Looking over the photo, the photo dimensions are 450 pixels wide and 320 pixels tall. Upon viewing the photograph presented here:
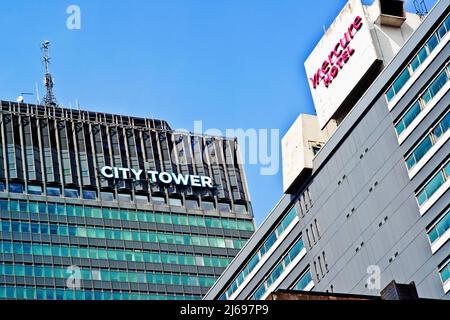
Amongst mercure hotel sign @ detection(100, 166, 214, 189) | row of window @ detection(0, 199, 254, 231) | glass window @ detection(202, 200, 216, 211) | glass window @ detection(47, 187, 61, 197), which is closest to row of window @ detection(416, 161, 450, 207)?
row of window @ detection(0, 199, 254, 231)

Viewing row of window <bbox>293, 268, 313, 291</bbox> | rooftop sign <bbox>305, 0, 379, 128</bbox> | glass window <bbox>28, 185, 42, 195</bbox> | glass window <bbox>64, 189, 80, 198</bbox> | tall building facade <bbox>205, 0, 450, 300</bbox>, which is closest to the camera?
tall building facade <bbox>205, 0, 450, 300</bbox>

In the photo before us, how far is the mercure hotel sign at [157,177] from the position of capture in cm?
16175

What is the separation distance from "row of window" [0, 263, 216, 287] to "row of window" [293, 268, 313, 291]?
6866 cm

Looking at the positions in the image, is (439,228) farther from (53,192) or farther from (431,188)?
(53,192)

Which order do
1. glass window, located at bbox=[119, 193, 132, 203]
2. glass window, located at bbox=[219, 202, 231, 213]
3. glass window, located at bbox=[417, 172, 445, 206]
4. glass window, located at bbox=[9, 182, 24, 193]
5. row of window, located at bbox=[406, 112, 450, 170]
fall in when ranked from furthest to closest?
glass window, located at bbox=[219, 202, 231, 213], glass window, located at bbox=[119, 193, 132, 203], glass window, located at bbox=[9, 182, 24, 193], row of window, located at bbox=[406, 112, 450, 170], glass window, located at bbox=[417, 172, 445, 206]

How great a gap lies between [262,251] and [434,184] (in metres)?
28.1

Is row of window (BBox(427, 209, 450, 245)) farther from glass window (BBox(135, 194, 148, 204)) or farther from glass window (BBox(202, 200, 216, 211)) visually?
glass window (BBox(202, 200, 216, 211))

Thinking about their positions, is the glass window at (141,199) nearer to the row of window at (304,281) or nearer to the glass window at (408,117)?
the row of window at (304,281)

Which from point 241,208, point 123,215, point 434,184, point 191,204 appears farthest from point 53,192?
point 434,184

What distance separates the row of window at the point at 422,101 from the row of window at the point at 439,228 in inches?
351

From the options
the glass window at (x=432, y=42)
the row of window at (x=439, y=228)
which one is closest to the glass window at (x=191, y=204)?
the glass window at (x=432, y=42)

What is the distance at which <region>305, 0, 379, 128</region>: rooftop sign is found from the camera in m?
80.3
